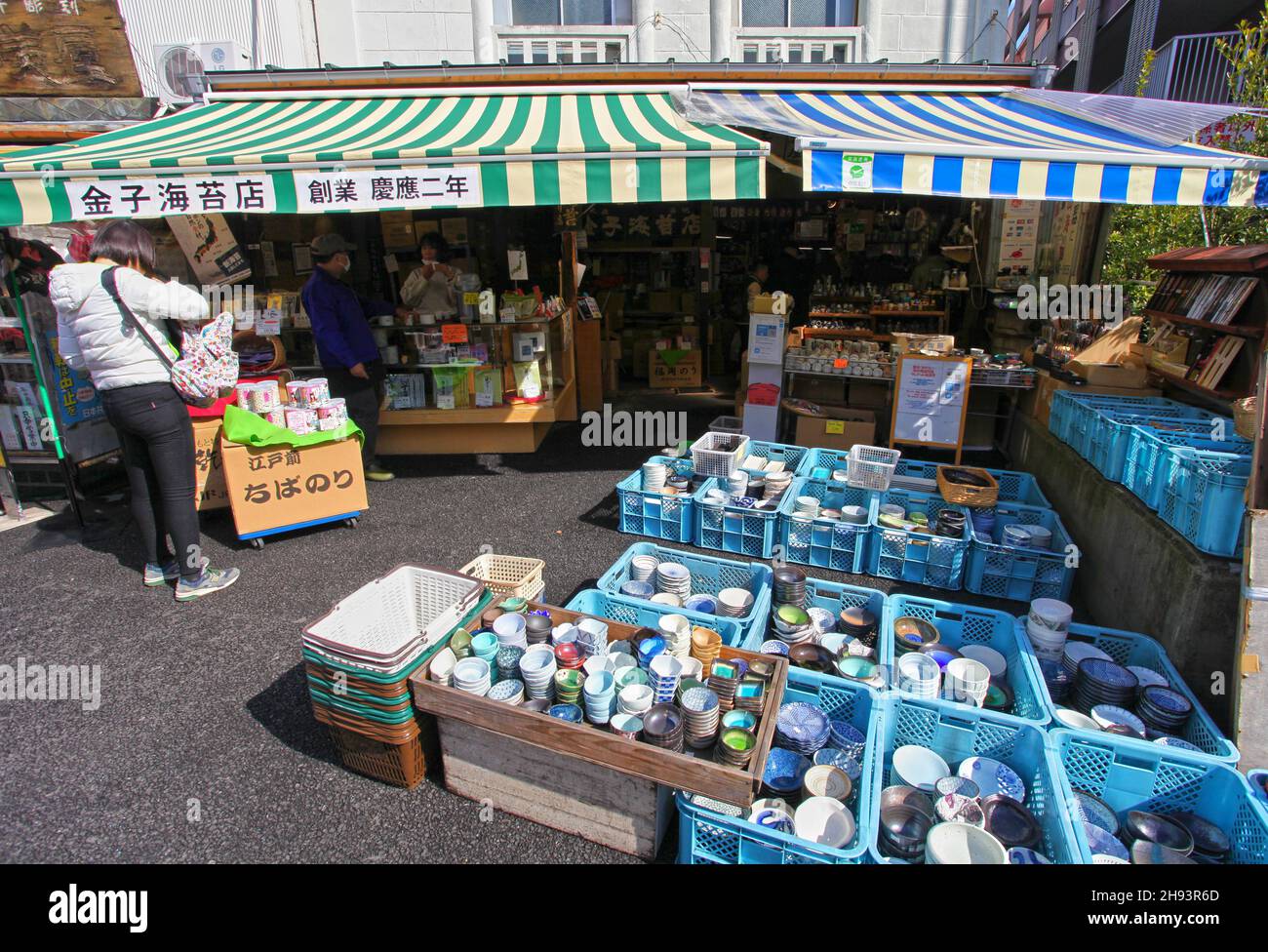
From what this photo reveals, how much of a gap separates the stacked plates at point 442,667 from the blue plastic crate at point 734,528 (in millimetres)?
2393

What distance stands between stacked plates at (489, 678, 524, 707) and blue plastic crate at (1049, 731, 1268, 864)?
6.36 ft

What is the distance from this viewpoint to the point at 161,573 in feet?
14.1

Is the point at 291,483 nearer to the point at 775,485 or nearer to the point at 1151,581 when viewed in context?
the point at 775,485

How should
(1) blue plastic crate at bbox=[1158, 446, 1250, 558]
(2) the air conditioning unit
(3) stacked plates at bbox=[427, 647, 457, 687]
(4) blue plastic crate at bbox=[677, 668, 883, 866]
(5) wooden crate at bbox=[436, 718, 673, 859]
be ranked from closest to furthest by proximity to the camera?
1. (4) blue plastic crate at bbox=[677, 668, 883, 866]
2. (5) wooden crate at bbox=[436, 718, 673, 859]
3. (3) stacked plates at bbox=[427, 647, 457, 687]
4. (1) blue plastic crate at bbox=[1158, 446, 1250, 558]
5. (2) the air conditioning unit

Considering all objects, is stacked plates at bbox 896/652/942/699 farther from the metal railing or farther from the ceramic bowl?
the metal railing

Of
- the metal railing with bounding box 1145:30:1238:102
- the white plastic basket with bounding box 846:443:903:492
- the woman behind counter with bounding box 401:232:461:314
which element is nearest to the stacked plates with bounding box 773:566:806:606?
the white plastic basket with bounding box 846:443:903:492

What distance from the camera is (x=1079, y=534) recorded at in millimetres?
4344

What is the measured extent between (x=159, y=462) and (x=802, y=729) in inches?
149

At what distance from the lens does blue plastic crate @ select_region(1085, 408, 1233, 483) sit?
12.8 ft

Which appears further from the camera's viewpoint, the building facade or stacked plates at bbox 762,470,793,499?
the building facade

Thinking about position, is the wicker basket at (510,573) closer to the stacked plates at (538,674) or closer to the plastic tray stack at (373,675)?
the plastic tray stack at (373,675)

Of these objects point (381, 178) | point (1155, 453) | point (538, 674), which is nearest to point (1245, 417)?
point (1155, 453)

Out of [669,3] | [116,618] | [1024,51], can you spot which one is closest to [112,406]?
[116,618]

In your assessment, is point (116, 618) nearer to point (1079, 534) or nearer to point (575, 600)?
point (575, 600)
